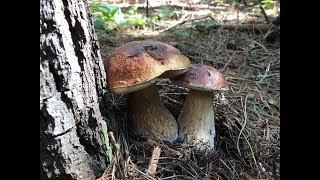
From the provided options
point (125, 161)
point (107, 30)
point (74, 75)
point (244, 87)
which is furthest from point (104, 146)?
point (107, 30)

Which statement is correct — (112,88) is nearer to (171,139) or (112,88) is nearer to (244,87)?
(171,139)

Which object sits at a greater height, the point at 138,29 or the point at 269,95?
the point at 138,29

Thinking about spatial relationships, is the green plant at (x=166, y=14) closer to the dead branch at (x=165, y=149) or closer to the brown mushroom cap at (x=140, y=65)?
the brown mushroom cap at (x=140, y=65)

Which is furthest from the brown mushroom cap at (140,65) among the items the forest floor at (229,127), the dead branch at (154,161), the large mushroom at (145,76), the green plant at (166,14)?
the green plant at (166,14)

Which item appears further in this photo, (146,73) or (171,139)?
(171,139)

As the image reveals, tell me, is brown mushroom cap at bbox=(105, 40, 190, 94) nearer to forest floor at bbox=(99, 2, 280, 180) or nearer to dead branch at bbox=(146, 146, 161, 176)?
forest floor at bbox=(99, 2, 280, 180)

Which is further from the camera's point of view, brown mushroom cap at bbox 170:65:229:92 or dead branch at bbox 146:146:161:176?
brown mushroom cap at bbox 170:65:229:92

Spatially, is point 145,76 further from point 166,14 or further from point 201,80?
point 166,14

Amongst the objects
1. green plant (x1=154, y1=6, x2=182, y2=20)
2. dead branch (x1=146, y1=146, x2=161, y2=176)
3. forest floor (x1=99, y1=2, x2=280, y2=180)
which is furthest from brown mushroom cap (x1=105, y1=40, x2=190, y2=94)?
green plant (x1=154, y1=6, x2=182, y2=20)
